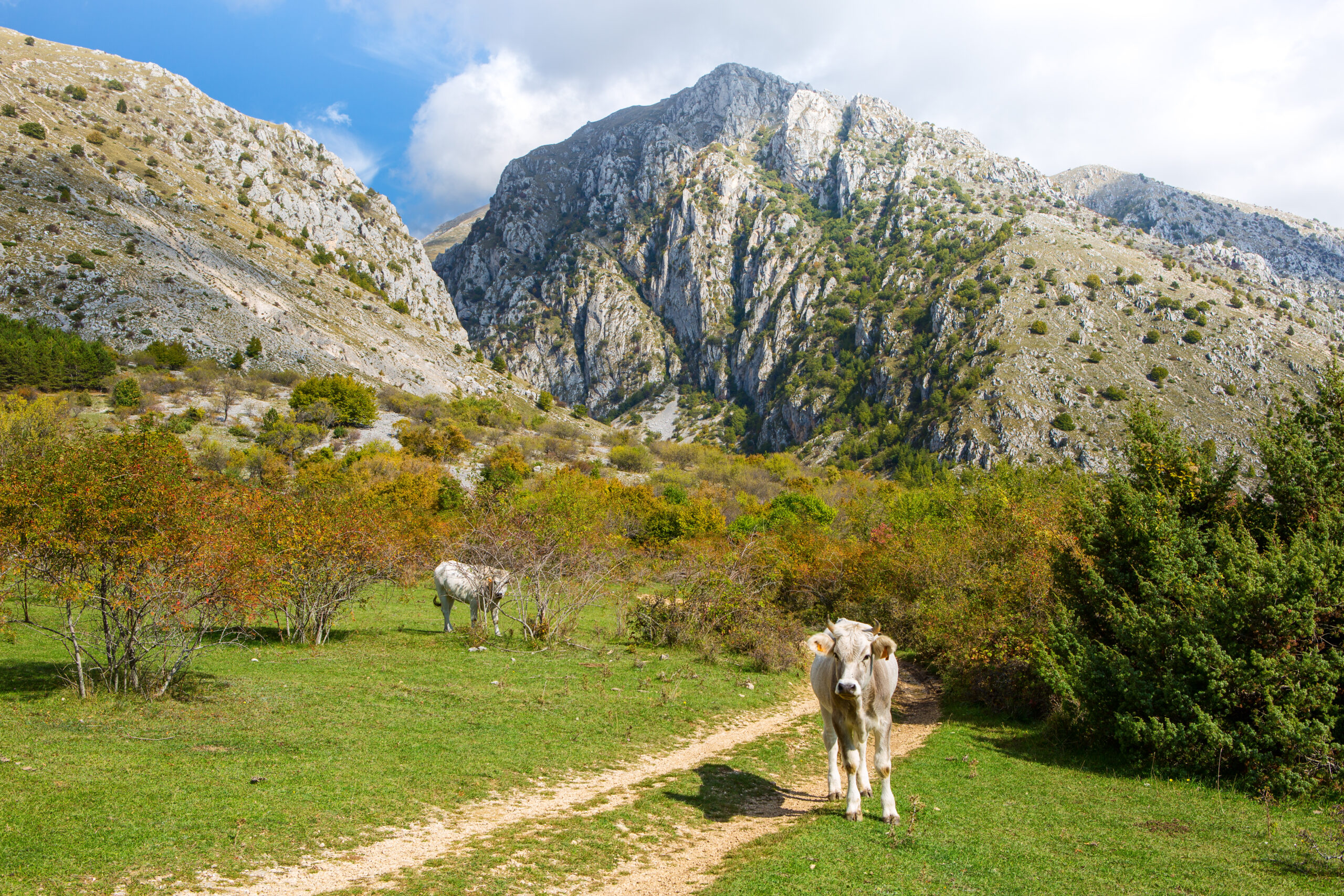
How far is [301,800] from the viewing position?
27.0 feet

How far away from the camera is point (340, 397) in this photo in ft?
229

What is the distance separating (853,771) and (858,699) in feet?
3.72

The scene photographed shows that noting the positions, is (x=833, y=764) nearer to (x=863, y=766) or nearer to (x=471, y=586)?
(x=863, y=766)

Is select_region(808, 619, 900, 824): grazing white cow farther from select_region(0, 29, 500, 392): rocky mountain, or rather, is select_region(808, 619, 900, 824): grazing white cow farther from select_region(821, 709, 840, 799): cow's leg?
select_region(0, 29, 500, 392): rocky mountain

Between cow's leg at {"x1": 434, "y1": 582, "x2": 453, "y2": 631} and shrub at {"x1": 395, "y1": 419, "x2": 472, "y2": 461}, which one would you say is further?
shrub at {"x1": 395, "y1": 419, "x2": 472, "y2": 461}

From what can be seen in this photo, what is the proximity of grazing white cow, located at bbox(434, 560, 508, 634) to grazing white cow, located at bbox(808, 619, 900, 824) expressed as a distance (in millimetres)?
14874

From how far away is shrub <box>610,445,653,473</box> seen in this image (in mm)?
84812

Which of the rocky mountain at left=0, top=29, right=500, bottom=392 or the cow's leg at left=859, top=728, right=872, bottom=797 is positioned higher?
the rocky mountain at left=0, top=29, right=500, bottom=392

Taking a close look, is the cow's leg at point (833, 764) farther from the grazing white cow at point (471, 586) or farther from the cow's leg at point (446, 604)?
the cow's leg at point (446, 604)

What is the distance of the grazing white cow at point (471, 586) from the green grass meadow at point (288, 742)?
253 cm

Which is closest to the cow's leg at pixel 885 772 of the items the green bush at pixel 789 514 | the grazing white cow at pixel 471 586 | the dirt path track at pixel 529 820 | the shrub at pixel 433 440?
the dirt path track at pixel 529 820

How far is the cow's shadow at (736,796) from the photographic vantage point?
959cm

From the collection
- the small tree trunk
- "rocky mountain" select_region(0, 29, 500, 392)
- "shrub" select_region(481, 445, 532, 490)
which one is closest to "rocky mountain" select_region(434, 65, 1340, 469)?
"shrub" select_region(481, 445, 532, 490)

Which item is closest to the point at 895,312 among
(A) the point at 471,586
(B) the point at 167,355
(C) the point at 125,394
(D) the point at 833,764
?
(B) the point at 167,355
